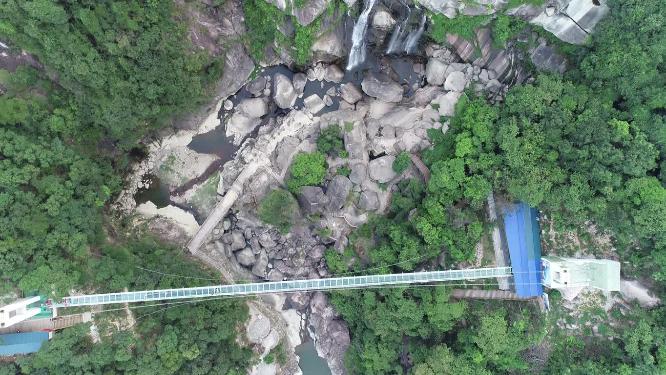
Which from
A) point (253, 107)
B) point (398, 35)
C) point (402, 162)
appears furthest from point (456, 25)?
point (253, 107)

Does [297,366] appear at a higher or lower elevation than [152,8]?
lower

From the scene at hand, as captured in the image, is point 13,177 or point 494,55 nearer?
point 13,177

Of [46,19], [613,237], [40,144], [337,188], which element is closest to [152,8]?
[46,19]

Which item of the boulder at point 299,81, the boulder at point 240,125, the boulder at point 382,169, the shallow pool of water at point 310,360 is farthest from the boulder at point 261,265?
the boulder at point 299,81

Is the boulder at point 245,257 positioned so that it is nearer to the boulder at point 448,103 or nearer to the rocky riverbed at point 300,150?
the rocky riverbed at point 300,150

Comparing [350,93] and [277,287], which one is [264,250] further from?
[350,93]

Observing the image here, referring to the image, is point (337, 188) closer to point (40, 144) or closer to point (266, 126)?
point (266, 126)
